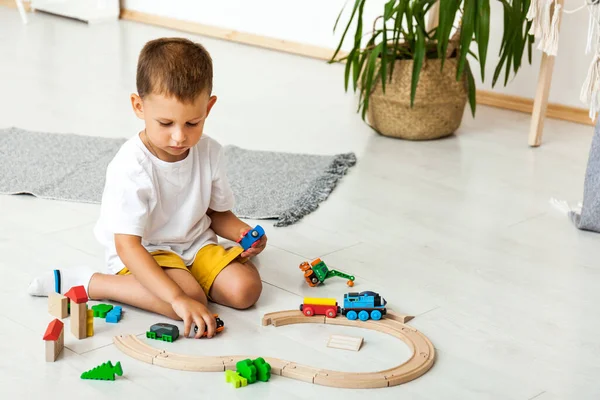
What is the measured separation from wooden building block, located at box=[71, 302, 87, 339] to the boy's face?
0.29 meters

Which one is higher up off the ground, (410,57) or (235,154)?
(410,57)

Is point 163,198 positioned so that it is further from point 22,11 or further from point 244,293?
point 22,11

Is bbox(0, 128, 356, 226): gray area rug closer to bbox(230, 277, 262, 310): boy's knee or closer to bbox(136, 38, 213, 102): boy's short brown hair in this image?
bbox(230, 277, 262, 310): boy's knee

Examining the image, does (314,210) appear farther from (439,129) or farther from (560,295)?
(439,129)

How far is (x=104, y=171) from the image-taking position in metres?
2.21

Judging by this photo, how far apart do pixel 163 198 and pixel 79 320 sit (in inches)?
10.4

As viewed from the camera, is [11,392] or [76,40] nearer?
[11,392]

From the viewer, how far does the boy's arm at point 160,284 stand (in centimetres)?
141

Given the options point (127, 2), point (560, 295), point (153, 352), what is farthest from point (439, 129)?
point (127, 2)

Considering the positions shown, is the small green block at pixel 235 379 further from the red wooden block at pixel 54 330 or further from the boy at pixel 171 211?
the red wooden block at pixel 54 330

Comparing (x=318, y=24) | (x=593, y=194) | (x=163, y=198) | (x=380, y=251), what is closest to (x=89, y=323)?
(x=163, y=198)

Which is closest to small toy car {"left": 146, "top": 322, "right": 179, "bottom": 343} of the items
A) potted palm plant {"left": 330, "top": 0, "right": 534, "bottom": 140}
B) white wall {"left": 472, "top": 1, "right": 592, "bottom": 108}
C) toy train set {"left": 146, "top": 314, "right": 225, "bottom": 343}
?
toy train set {"left": 146, "top": 314, "right": 225, "bottom": 343}

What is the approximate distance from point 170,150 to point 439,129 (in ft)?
4.49

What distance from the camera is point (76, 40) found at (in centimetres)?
382
